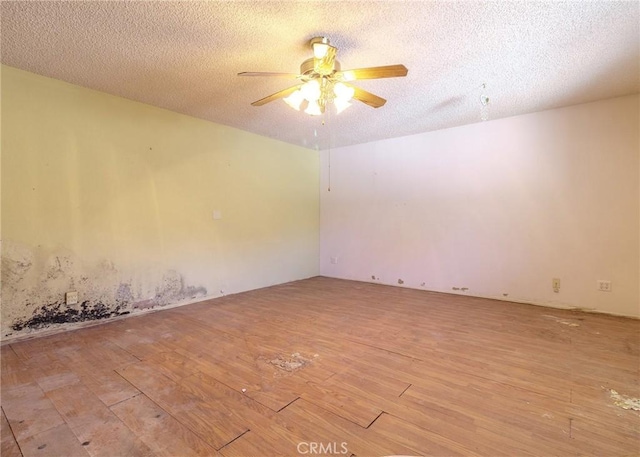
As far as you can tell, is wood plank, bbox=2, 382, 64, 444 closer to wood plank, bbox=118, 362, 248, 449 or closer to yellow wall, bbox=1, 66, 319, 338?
wood plank, bbox=118, 362, 248, 449

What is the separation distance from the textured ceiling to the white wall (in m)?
0.53

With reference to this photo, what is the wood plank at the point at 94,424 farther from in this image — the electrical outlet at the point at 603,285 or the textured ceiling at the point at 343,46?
the electrical outlet at the point at 603,285

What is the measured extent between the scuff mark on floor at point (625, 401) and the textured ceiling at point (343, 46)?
7.83ft

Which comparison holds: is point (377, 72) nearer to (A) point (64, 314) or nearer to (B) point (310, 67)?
(B) point (310, 67)

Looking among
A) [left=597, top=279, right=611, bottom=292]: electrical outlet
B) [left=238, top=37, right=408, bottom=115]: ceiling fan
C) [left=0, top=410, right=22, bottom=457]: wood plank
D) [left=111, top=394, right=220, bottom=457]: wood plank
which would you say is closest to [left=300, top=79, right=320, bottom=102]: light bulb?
[left=238, top=37, right=408, bottom=115]: ceiling fan

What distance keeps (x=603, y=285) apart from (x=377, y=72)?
11.6 feet

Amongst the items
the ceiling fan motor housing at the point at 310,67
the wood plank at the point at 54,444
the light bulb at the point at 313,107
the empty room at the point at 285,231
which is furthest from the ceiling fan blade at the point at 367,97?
the wood plank at the point at 54,444

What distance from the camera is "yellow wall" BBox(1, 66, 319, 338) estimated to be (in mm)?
2607

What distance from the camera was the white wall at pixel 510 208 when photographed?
323cm

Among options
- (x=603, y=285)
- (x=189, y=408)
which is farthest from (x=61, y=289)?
(x=603, y=285)

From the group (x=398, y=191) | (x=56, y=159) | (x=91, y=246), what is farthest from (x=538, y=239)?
(x=56, y=159)

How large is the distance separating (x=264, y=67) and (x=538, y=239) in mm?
3749

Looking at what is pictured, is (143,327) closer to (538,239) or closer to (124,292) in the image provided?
(124,292)

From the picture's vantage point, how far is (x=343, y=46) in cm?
224
